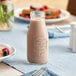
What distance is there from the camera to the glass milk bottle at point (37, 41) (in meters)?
1.24

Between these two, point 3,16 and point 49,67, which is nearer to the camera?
point 49,67

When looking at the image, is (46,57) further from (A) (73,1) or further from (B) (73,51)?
(A) (73,1)

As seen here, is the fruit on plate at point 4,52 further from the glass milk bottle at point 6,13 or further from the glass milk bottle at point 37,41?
the glass milk bottle at point 6,13

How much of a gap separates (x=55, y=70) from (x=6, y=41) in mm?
439

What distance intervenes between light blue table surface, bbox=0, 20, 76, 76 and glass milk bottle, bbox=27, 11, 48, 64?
3 centimetres

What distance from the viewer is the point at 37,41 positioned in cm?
124

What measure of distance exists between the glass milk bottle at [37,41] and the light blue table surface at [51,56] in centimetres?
3

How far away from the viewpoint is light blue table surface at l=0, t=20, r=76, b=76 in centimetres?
122

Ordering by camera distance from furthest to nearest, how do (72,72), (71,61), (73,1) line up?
(73,1), (71,61), (72,72)

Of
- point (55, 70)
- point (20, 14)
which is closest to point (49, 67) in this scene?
point (55, 70)

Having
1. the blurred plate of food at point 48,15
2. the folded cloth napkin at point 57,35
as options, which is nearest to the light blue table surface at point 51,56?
the folded cloth napkin at point 57,35

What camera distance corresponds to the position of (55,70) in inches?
47.3

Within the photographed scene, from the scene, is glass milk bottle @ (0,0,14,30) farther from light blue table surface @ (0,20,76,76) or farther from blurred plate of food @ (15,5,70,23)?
blurred plate of food @ (15,5,70,23)

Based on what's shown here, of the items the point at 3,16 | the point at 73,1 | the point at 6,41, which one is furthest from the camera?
the point at 73,1
